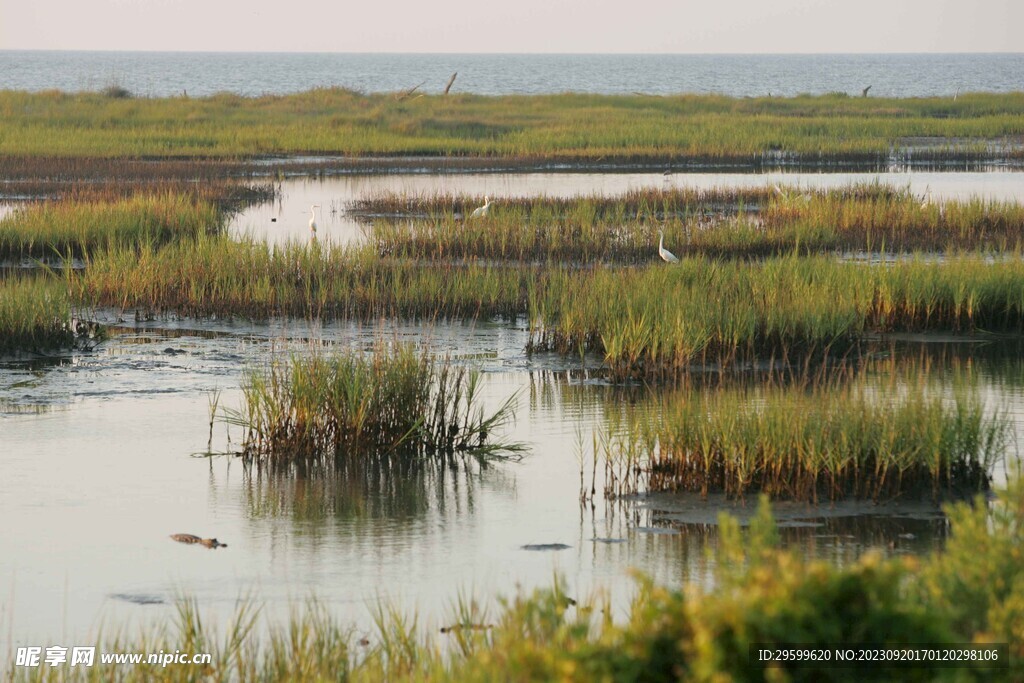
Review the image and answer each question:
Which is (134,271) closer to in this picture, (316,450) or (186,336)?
(186,336)

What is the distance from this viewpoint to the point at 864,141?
36594mm

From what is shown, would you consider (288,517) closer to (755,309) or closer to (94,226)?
(755,309)

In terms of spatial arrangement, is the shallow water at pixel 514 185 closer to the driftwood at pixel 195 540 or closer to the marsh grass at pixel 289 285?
the marsh grass at pixel 289 285

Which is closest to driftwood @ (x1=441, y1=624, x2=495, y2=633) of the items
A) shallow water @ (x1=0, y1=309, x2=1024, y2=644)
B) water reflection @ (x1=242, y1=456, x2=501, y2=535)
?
shallow water @ (x1=0, y1=309, x2=1024, y2=644)

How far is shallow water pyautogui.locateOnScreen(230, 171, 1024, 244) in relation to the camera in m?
22.3

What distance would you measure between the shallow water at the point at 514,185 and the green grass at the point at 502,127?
4230 millimetres

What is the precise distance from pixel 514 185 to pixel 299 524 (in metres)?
21.0

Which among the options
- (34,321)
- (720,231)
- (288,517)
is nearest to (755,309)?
(288,517)

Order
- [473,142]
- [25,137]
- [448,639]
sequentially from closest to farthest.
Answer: [448,639], [25,137], [473,142]

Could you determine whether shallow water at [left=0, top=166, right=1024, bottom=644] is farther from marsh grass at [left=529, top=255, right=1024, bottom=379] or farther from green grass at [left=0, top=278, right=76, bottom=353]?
marsh grass at [left=529, top=255, right=1024, bottom=379]

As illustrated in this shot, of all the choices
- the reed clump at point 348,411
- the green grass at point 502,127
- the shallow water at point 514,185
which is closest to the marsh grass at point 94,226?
the shallow water at point 514,185

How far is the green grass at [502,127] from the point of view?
35.1m

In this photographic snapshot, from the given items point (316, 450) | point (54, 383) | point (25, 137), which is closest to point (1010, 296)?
point (316, 450)

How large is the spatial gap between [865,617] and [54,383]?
8.98m
